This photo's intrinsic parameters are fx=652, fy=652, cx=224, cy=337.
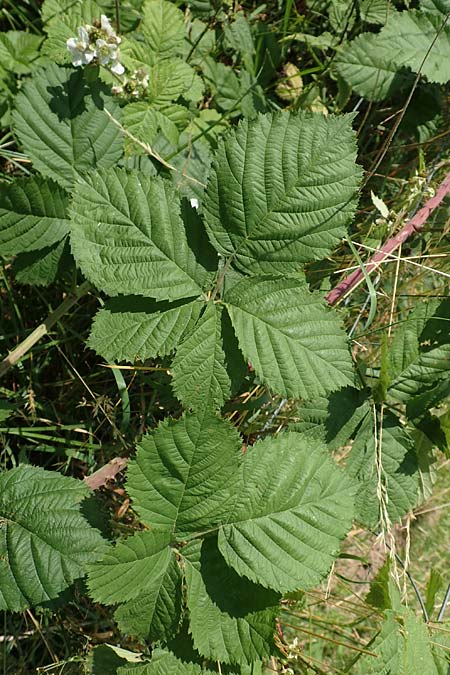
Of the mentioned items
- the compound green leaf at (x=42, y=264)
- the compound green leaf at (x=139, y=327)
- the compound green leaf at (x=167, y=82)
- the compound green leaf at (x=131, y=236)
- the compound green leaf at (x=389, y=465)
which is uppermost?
the compound green leaf at (x=167, y=82)

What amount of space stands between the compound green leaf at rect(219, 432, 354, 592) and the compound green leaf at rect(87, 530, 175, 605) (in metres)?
0.15

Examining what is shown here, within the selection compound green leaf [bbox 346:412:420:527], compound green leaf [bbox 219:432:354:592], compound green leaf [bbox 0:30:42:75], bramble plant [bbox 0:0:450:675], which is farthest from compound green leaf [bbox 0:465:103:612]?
compound green leaf [bbox 0:30:42:75]

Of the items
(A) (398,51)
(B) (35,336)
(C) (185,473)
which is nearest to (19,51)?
(B) (35,336)

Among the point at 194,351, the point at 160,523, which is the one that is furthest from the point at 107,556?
the point at 194,351

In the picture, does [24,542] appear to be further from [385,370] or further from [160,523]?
[385,370]

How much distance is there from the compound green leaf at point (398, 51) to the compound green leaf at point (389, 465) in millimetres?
1146

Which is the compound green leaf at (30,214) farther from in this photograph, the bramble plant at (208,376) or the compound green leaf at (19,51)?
the compound green leaf at (19,51)

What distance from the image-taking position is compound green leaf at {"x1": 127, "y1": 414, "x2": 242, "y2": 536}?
4.60 ft

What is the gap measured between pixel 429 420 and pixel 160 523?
806mm

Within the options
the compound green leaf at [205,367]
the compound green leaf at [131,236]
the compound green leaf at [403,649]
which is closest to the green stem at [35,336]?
the compound green leaf at [131,236]

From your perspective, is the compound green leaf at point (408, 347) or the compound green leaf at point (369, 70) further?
the compound green leaf at point (369, 70)

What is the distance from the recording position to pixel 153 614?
139cm

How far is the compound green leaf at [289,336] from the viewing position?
1.45 meters

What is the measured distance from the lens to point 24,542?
1555 mm
